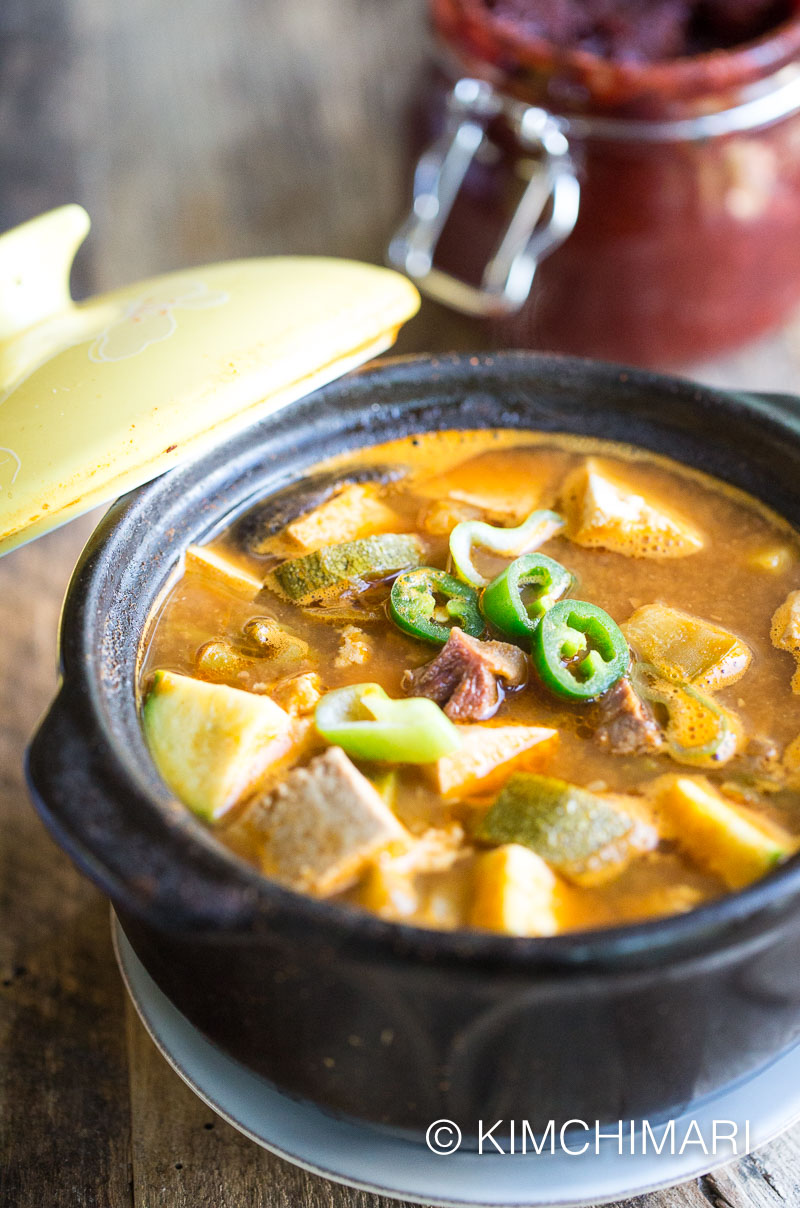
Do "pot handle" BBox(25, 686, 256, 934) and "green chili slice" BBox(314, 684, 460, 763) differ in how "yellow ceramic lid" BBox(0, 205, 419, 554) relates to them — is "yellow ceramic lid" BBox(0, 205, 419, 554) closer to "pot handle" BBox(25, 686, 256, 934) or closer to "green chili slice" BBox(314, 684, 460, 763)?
"pot handle" BBox(25, 686, 256, 934)

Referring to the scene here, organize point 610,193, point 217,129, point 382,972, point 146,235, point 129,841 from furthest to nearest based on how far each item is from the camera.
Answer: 1. point 217,129
2. point 146,235
3. point 610,193
4. point 129,841
5. point 382,972

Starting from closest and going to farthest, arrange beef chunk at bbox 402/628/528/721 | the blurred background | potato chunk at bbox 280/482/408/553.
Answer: beef chunk at bbox 402/628/528/721 < potato chunk at bbox 280/482/408/553 < the blurred background

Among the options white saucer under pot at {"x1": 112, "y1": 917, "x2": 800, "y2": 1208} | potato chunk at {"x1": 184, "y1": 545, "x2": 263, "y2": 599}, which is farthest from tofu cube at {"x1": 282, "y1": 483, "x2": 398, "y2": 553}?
white saucer under pot at {"x1": 112, "y1": 917, "x2": 800, "y2": 1208}

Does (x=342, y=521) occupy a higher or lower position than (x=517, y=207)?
lower

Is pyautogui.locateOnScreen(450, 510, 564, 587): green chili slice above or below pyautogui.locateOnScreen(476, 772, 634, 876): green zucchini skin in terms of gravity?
above

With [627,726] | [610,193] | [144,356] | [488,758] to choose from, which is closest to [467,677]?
[488,758]

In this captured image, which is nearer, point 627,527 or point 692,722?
point 692,722

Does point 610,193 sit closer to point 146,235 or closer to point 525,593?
point 525,593
